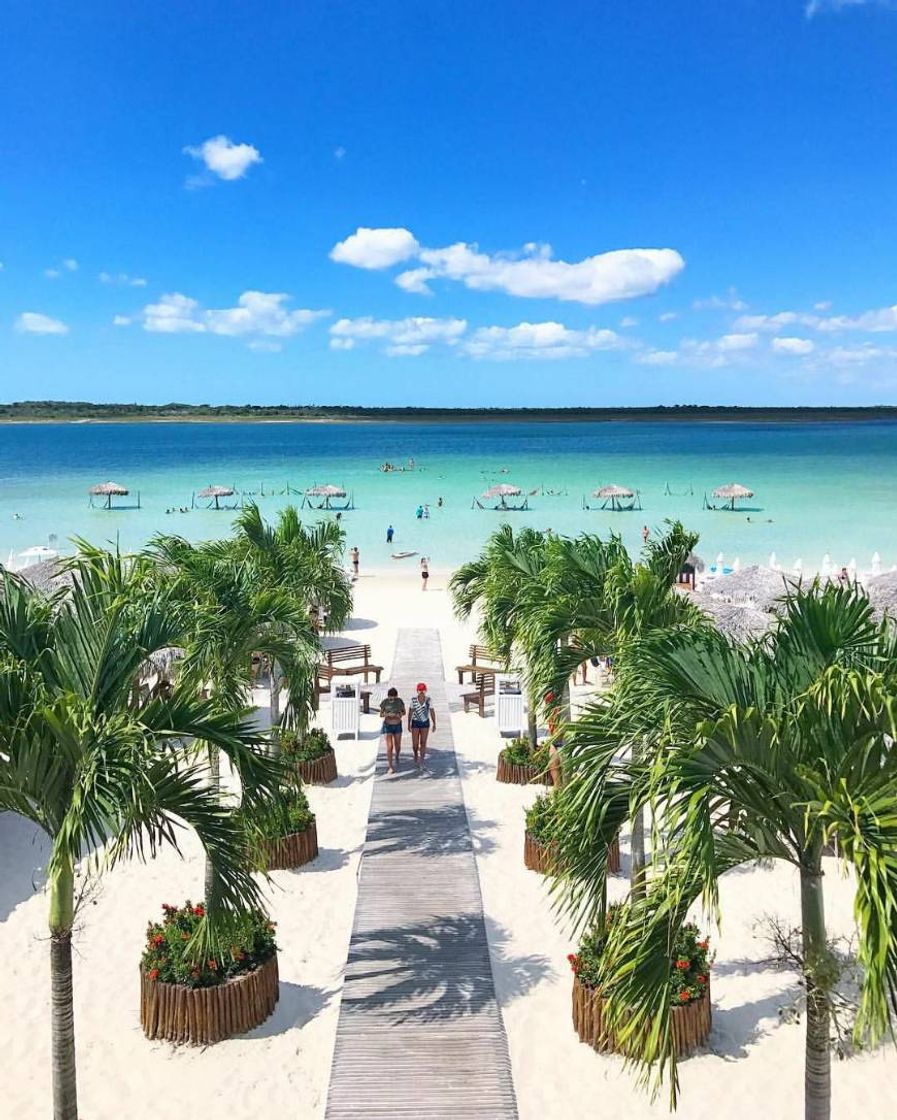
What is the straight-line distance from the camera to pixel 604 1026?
6117 mm

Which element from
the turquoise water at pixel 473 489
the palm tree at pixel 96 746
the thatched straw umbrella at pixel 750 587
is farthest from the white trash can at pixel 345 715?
the turquoise water at pixel 473 489

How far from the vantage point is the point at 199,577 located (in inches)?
339

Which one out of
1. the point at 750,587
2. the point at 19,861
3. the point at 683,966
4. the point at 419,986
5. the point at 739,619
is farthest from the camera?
the point at 750,587

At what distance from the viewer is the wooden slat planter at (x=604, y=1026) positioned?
20.4 feet

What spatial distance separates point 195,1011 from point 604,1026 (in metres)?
3.02

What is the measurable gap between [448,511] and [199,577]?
147 ft

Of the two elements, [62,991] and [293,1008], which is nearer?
[62,991]

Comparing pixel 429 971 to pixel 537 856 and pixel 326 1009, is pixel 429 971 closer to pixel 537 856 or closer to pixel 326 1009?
pixel 326 1009

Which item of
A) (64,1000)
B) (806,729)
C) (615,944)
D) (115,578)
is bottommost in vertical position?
(64,1000)

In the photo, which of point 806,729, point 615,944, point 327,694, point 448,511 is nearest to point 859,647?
point 806,729

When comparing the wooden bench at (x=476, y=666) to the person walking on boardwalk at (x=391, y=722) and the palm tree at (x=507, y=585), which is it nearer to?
the palm tree at (x=507, y=585)

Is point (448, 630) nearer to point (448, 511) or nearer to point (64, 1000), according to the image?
point (64, 1000)

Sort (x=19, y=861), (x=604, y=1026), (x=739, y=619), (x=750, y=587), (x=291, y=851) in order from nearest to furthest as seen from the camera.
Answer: (x=604, y=1026) < (x=291, y=851) < (x=19, y=861) < (x=739, y=619) < (x=750, y=587)

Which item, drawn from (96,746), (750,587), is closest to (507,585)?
(96,746)
